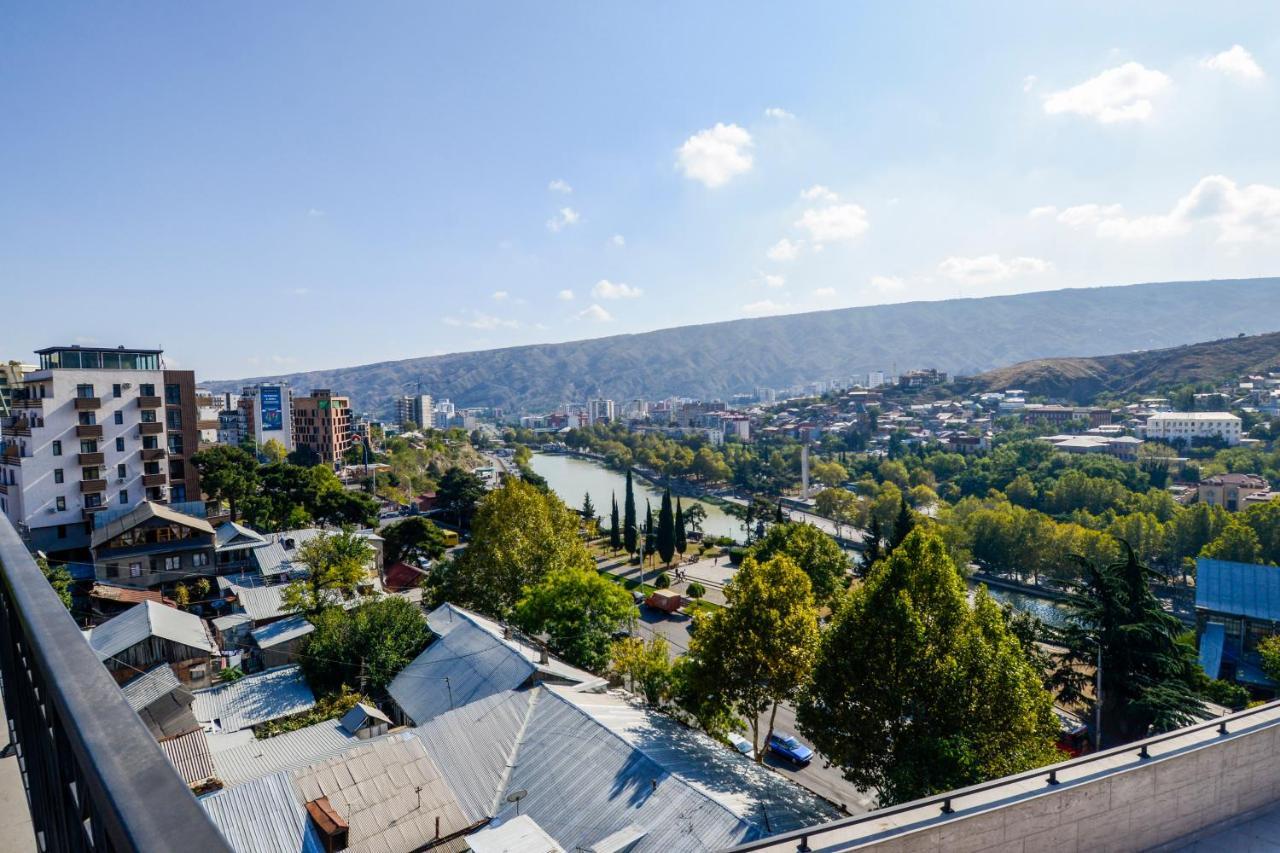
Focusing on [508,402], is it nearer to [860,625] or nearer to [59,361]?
[59,361]

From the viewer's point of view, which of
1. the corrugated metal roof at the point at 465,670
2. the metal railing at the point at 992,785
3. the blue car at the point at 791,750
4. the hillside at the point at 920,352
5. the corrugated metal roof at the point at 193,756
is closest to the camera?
the metal railing at the point at 992,785

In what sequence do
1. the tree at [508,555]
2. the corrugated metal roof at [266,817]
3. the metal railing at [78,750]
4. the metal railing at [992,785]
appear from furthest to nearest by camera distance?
the tree at [508,555], the corrugated metal roof at [266,817], the metal railing at [992,785], the metal railing at [78,750]

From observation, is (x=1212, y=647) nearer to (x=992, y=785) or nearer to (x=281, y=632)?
(x=992, y=785)

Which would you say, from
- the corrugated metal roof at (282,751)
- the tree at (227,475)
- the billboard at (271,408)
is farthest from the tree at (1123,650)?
the billboard at (271,408)

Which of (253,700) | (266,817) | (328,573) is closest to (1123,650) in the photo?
(266,817)

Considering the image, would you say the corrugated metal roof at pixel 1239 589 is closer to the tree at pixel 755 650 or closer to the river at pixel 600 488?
the tree at pixel 755 650

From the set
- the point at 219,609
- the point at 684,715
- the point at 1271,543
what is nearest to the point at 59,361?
the point at 219,609

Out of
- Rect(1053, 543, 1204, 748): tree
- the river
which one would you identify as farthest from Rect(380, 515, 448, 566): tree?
Rect(1053, 543, 1204, 748): tree
